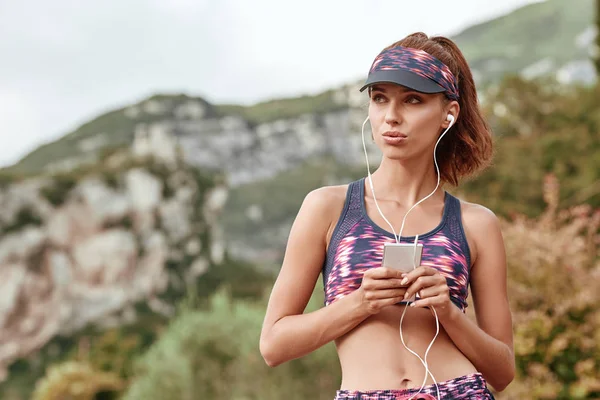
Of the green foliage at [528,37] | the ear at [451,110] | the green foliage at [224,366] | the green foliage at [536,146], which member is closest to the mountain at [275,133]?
the green foliage at [528,37]

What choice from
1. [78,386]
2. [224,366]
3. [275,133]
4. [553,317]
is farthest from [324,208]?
[275,133]

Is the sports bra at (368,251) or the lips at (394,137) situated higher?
the lips at (394,137)

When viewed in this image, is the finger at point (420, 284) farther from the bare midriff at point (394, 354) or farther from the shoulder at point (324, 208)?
the shoulder at point (324, 208)

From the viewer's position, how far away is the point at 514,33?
74.4 metres

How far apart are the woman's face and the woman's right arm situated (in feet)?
0.70

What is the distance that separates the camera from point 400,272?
88.9 inches

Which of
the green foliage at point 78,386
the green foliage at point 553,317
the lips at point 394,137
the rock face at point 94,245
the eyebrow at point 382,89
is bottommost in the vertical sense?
the rock face at point 94,245

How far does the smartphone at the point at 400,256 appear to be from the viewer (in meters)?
2.26

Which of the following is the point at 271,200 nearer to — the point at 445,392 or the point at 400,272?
the point at 445,392

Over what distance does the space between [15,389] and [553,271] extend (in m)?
45.6

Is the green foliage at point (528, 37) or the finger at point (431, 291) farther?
the green foliage at point (528, 37)

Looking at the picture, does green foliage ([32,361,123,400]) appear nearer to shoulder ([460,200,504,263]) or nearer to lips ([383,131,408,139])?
shoulder ([460,200,504,263])

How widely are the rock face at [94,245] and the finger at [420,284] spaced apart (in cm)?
5154

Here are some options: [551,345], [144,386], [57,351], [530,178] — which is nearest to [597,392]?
[551,345]
